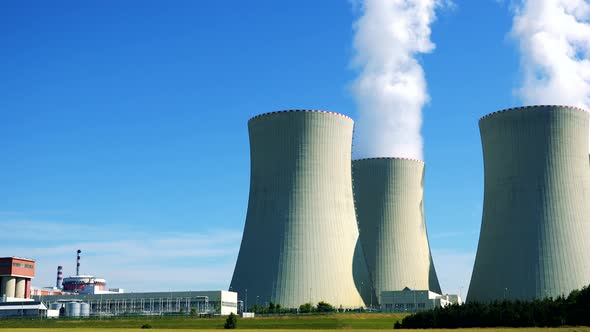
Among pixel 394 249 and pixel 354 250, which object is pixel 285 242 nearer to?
pixel 354 250

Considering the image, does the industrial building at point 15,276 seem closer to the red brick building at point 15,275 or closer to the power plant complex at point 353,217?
the red brick building at point 15,275

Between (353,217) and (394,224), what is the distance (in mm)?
7871

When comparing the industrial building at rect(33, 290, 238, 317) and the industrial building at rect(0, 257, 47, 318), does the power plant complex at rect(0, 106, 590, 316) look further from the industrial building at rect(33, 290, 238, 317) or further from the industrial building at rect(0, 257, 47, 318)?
the industrial building at rect(0, 257, 47, 318)

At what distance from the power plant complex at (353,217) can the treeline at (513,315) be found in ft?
12.7

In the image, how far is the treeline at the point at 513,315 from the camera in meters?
40.4

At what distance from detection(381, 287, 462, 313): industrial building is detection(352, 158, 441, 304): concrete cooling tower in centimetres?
372

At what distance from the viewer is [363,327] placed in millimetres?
44156

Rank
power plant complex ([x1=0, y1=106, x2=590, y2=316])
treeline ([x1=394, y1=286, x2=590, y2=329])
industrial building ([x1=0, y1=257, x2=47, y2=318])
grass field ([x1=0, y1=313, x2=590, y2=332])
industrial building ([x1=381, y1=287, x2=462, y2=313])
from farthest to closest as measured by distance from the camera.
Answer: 1. industrial building ([x1=0, y1=257, x2=47, y2=318])
2. industrial building ([x1=381, y1=287, x2=462, y2=313])
3. power plant complex ([x1=0, y1=106, x2=590, y2=316])
4. grass field ([x1=0, y1=313, x2=590, y2=332])
5. treeline ([x1=394, y1=286, x2=590, y2=329])

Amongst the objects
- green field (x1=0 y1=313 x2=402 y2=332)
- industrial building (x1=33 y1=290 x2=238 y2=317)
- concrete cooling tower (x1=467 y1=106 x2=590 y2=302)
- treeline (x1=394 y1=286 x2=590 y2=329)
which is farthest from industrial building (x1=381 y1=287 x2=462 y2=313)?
treeline (x1=394 y1=286 x2=590 y2=329)

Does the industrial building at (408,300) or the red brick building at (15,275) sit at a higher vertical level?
the red brick building at (15,275)

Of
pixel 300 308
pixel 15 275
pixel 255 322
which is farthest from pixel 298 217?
pixel 15 275

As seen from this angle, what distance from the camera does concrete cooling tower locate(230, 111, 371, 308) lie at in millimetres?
48438

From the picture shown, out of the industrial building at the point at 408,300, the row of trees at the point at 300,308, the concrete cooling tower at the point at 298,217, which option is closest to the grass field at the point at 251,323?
the row of trees at the point at 300,308

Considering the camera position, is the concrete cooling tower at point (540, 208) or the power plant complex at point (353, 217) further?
the power plant complex at point (353, 217)
